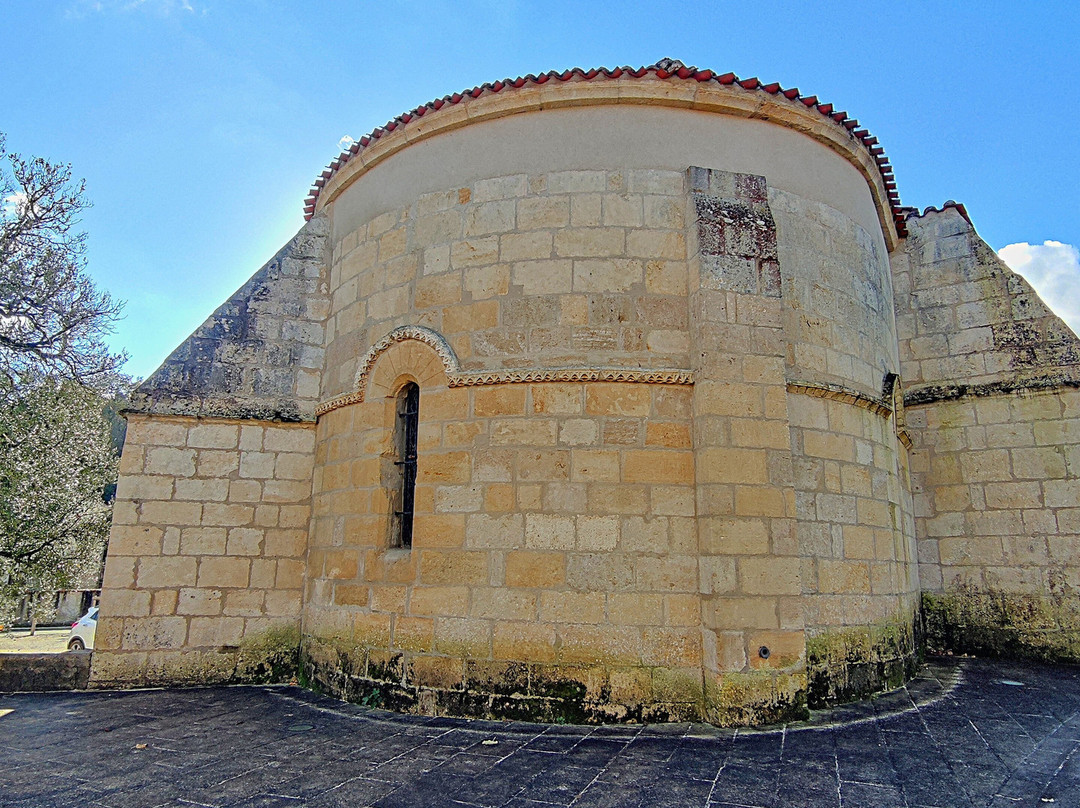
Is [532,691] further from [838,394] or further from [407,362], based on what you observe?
[838,394]

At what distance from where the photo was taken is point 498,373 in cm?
589

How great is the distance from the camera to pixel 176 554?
272 inches

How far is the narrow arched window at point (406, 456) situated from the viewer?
20.7ft

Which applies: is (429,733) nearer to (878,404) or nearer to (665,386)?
(665,386)

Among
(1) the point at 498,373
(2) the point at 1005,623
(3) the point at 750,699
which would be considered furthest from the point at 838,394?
(2) the point at 1005,623

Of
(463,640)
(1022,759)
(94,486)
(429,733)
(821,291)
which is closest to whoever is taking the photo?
(1022,759)

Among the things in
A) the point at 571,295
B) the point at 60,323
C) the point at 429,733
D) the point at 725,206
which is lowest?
the point at 429,733

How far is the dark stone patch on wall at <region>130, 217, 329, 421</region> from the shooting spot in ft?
23.8

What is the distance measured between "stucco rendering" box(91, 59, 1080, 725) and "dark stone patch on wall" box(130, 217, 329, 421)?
0.11 feet

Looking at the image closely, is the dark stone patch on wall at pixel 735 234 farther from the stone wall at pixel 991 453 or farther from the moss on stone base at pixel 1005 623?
the moss on stone base at pixel 1005 623

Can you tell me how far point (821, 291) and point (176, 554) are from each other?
7.20 metres

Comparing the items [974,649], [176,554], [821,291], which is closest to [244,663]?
[176,554]

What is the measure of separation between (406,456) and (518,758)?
3.02m

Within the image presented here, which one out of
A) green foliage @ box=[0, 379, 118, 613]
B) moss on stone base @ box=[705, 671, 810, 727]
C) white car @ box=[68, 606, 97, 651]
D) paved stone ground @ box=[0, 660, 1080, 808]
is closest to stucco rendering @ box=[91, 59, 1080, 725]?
moss on stone base @ box=[705, 671, 810, 727]
